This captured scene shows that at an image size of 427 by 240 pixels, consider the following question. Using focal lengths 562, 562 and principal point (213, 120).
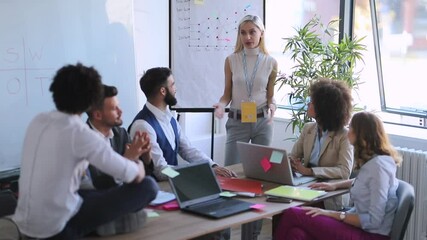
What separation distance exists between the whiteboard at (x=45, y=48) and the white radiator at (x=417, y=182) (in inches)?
82.4

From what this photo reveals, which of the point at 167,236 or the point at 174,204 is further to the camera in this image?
the point at 174,204

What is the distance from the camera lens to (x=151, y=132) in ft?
10.2

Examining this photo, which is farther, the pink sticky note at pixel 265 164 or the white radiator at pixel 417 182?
the white radiator at pixel 417 182

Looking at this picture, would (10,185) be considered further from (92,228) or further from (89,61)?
(92,228)

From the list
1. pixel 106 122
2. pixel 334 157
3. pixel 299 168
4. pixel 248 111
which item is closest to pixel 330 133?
pixel 334 157

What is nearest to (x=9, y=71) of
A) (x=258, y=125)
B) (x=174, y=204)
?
(x=174, y=204)

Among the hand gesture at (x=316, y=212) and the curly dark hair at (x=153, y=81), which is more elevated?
the curly dark hair at (x=153, y=81)

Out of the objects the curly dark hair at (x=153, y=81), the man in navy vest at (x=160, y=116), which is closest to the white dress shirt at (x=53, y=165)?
the man in navy vest at (x=160, y=116)

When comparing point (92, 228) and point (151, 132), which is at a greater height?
point (151, 132)

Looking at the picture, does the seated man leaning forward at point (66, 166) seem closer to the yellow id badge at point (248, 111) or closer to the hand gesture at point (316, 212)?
the hand gesture at point (316, 212)

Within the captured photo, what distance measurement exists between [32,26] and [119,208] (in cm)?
174

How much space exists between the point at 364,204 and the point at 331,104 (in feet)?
2.22

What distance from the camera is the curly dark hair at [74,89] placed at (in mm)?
2094

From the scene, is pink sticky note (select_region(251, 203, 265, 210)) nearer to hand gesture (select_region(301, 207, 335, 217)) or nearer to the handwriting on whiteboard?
hand gesture (select_region(301, 207, 335, 217))
